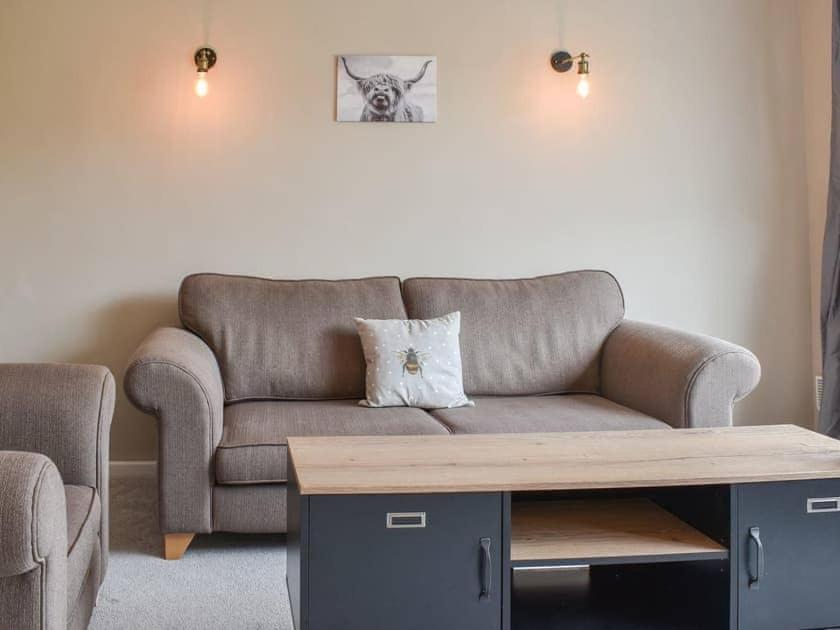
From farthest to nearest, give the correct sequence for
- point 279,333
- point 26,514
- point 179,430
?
point 279,333, point 179,430, point 26,514

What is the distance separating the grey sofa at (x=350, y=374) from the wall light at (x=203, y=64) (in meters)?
0.78

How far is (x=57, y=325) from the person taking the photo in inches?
151

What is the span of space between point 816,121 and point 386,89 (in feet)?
6.01

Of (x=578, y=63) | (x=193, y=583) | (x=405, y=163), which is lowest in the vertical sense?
(x=193, y=583)

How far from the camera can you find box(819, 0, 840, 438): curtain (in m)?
3.87

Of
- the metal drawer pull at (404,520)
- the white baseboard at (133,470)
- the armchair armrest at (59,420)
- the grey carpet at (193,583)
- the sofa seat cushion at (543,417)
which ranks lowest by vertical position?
the grey carpet at (193,583)

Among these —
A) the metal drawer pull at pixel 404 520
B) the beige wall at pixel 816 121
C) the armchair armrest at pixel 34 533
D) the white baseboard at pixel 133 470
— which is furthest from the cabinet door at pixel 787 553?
the white baseboard at pixel 133 470

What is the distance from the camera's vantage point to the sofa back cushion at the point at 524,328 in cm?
370

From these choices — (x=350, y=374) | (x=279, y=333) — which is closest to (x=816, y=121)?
(x=350, y=374)

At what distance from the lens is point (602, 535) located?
87.1 inches

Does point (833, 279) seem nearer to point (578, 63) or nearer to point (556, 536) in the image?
point (578, 63)

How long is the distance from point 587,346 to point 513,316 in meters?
0.31

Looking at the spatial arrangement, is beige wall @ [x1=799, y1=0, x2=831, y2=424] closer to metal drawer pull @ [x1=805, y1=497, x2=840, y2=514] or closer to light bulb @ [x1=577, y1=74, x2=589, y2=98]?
light bulb @ [x1=577, y1=74, x2=589, y2=98]

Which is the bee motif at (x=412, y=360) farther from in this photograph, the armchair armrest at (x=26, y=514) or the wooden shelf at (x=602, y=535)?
the armchair armrest at (x=26, y=514)
